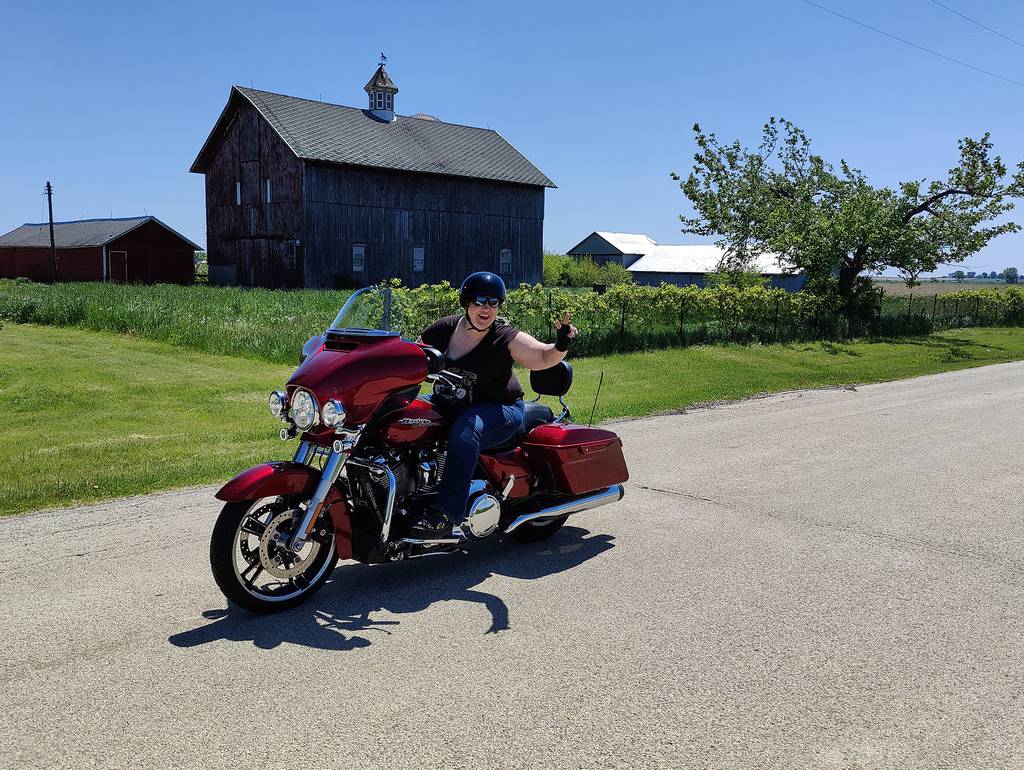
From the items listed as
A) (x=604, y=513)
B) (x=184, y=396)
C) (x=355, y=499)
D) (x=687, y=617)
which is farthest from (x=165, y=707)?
(x=184, y=396)

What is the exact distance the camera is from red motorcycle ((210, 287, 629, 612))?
4684mm

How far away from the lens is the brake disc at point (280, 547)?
15.4 feet

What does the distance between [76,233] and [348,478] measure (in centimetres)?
6152

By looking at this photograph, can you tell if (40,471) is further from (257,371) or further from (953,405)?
(953,405)

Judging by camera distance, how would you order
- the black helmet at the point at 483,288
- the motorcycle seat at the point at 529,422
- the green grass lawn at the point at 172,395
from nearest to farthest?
the black helmet at the point at 483,288 < the motorcycle seat at the point at 529,422 < the green grass lawn at the point at 172,395

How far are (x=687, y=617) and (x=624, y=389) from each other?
10.4 m

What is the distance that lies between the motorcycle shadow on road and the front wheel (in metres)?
0.11

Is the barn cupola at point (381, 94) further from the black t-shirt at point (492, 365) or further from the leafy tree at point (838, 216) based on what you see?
the black t-shirt at point (492, 365)

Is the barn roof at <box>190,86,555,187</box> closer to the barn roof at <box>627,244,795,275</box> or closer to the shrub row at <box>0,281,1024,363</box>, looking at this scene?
the shrub row at <box>0,281,1024,363</box>

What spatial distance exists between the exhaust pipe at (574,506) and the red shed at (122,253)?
5075 centimetres

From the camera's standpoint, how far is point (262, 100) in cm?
4700

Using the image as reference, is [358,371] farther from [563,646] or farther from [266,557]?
[563,646]

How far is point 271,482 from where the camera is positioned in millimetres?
4641

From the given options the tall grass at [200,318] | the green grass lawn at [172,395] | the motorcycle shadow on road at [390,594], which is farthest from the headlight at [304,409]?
the tall grass at [200,318]
